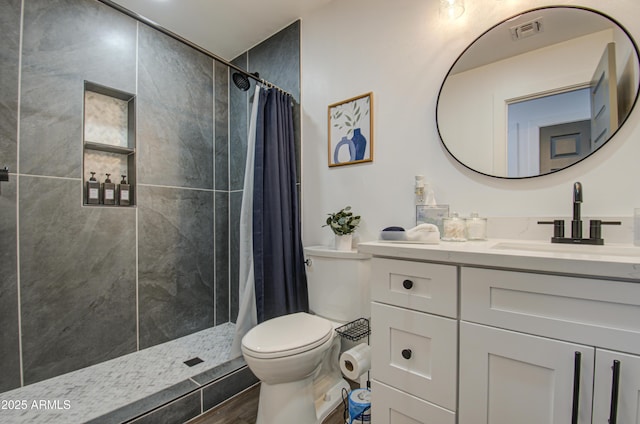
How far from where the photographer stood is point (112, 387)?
61.7 inches

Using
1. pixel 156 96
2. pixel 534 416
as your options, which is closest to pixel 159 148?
pixel 156 96

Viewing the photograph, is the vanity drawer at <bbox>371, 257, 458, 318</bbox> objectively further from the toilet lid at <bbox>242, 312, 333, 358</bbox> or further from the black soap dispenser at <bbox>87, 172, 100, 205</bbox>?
the black soap dispenser at <bbox>87, 172, 100, 205</bbox>

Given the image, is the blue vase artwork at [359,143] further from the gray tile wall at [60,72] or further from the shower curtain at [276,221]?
the gray tile wall at [60,72]

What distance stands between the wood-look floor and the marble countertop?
3.27 feet

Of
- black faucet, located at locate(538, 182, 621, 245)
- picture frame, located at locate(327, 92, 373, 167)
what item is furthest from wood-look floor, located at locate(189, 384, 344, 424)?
picture frame, located at locate(327, 92, 373, 167)

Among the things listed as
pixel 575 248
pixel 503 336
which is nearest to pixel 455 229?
pixel 575 248

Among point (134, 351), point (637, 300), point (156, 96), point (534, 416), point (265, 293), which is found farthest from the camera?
point (156, 96)

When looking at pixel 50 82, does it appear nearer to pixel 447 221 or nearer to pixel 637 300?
pixel 447 221

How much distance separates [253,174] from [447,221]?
1210 mm

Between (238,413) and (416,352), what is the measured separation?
1088 mm

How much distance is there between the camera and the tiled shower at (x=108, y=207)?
5.21 feet

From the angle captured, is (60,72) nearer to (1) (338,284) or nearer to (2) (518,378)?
(1) (338,284)

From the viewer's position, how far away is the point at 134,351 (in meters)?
1.97

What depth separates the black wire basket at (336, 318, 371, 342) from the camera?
1428mm
